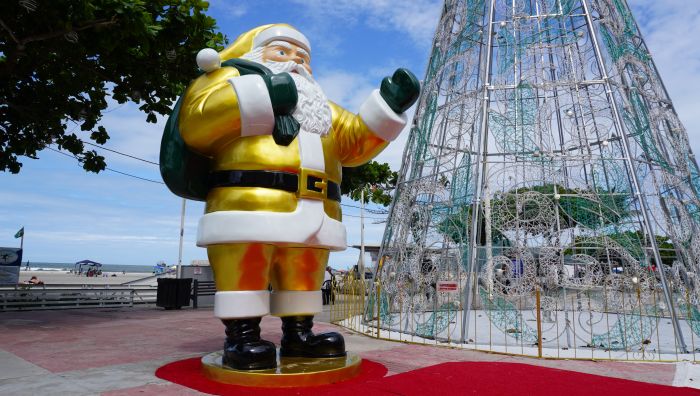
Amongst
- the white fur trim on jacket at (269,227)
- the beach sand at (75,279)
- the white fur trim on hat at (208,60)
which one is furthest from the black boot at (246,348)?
the beach sand at (75,279)

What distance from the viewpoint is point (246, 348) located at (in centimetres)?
414

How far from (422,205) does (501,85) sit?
2.39 metres

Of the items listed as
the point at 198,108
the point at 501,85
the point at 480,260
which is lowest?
the point at 480,260

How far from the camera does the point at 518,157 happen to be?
784cm

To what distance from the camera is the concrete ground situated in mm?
4262

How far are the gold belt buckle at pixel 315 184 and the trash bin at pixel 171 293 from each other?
952 cm

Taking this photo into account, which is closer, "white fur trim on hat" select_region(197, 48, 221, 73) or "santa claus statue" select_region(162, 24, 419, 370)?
"santa claus statue" select_region(162, 24, 419, 370)

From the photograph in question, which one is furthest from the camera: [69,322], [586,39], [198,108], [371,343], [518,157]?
[69,322]

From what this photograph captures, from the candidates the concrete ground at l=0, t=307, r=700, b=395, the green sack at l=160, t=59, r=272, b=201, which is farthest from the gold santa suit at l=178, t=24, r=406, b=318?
the concrete ground at l=0, t=307, r=700, b=395

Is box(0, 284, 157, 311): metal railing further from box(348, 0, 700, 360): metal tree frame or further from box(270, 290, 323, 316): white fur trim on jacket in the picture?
box(270, 290, 323, 316): white fur trim on jacket

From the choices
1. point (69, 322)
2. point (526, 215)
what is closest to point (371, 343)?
point (526, 215)

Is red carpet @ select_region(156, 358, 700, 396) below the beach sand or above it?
above

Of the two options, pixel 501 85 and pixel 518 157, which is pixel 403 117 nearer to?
pixel 518 157

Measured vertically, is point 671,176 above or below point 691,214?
above
